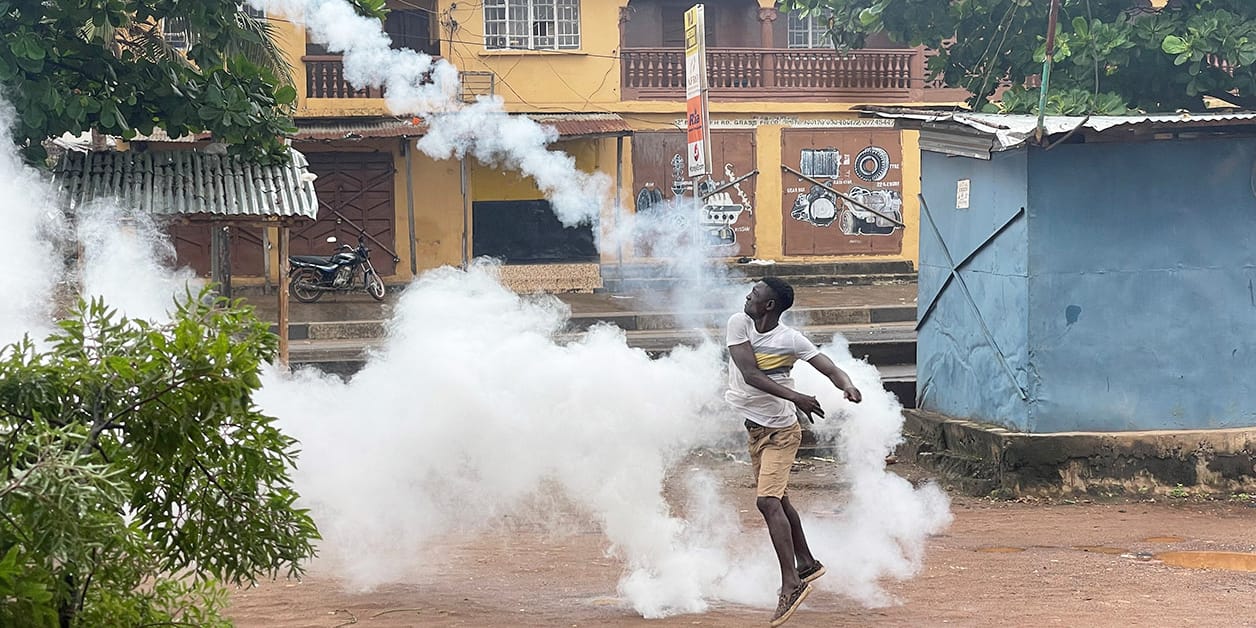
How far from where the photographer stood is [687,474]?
11688mm

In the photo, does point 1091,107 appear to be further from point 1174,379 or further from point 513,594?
point 513,594

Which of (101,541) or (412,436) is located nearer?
(101,541)

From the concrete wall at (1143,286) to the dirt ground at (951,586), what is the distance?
1.04m

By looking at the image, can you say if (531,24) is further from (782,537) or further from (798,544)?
(782,537)

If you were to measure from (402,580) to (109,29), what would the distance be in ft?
16.4

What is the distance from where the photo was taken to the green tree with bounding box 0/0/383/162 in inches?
352

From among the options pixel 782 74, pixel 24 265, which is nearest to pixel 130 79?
pixel 24 265

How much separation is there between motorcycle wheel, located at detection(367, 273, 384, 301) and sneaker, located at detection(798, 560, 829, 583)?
1592 cm

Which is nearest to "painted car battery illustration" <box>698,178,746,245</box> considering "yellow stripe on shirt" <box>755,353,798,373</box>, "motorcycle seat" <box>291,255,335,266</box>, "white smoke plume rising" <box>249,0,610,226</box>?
"white smoke plume rising" <box>249,0,610,226</box>

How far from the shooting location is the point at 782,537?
22.0ft

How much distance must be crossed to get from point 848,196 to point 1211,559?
1740 centimetres

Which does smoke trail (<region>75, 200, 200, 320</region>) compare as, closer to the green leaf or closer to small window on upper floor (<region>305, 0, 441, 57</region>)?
the green leaf

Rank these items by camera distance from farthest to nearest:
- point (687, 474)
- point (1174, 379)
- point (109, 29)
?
point (687, 474) < point (1174, 379) < point (109, 29)


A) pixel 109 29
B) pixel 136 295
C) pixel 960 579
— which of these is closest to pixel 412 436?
pixel 136 295
